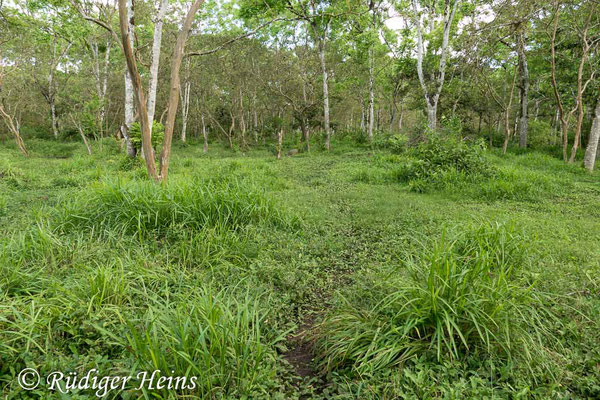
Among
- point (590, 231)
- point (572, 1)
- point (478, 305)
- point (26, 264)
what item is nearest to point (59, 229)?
point (26, 264)

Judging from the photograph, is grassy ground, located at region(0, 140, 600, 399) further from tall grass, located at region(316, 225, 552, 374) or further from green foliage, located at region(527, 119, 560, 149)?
green foliage, located at region(527, 119, 560, 149)

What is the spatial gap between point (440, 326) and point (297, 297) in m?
1.27

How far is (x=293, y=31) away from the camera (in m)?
18.3

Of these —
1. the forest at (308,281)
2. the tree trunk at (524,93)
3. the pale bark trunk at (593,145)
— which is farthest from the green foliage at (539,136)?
the forest at (308,281)

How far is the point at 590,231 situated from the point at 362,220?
2837 millimetres

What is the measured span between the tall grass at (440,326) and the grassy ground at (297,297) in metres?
0.01

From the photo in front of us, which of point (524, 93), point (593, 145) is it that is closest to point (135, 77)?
point (593, 145)

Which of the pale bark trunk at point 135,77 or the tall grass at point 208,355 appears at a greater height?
the pale bark trunk at point 135,77

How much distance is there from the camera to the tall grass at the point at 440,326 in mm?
1983

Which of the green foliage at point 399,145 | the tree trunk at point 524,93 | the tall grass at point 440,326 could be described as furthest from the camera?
the tree trunk at point 524,93

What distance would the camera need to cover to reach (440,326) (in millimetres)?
2018

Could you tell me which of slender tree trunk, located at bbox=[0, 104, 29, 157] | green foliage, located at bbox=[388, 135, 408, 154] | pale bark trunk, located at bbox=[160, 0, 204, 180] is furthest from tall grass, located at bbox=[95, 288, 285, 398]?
slender tree trunk, located at bbox=[0, 104, 29, 157]

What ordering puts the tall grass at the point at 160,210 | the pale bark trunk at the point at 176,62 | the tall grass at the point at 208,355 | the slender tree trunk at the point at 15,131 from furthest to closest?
the slender tree trunk at the point at 15,131
the pale bark trunk at the point at 176,62
the tall grass at the point at 160,210
the tall grass at the point at 208,355

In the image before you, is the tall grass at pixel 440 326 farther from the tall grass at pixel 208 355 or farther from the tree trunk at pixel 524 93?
the tree trunk at pixel 524 93
